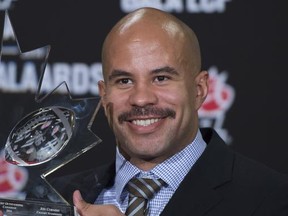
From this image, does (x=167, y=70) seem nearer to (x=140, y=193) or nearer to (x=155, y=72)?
(x=155, y=72)

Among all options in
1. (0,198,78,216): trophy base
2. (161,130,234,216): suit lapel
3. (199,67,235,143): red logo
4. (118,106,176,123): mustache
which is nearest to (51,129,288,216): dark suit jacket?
(161,130,234,216): suit lapel

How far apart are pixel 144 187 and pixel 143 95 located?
0.20 m

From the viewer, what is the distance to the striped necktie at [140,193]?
1.63m

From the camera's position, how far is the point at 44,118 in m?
1.56

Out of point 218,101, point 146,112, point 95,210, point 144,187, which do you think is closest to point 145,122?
point 146,112

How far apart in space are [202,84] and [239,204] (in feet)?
0.95

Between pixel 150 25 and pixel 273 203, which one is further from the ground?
pixel 150 25

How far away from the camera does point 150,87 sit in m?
1.62

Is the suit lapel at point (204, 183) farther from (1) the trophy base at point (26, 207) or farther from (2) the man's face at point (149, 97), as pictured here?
(1) the trophy base at point (26, 207)

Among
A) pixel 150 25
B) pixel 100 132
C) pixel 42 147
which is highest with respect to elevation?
pixel 150 25

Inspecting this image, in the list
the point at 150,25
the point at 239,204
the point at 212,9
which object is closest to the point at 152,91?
the point at 150,25

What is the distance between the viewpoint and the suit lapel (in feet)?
5.30

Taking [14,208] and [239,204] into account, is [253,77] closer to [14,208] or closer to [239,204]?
[239,204]

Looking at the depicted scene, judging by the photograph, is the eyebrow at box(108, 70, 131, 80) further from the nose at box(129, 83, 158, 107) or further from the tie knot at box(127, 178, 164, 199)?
the tie knot at box(127, 178, 164, 199)
